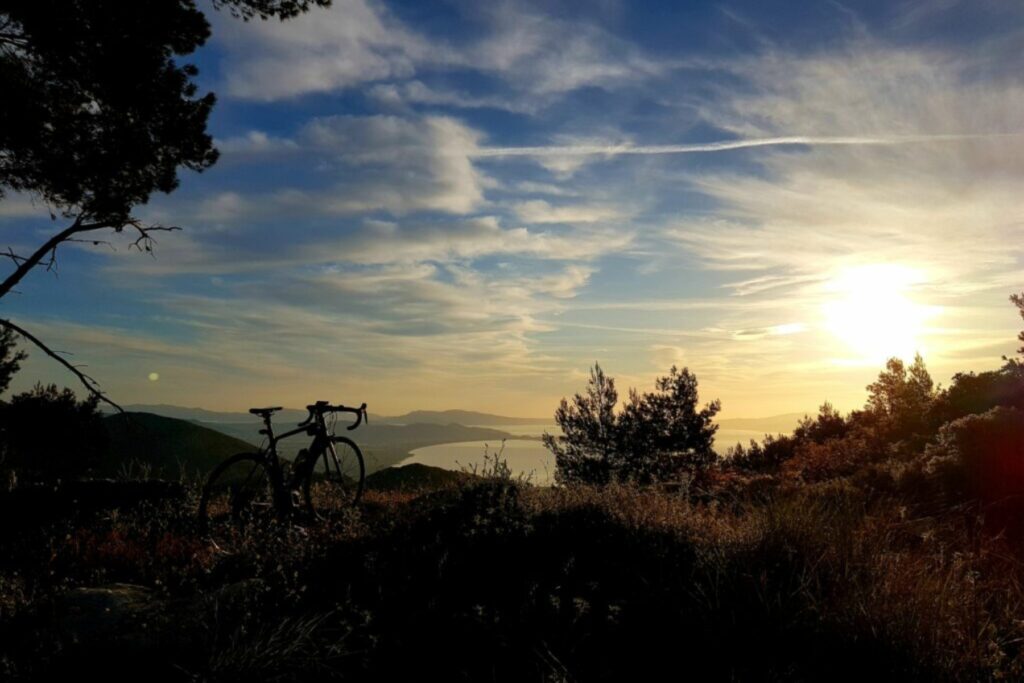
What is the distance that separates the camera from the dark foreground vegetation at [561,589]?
4.31 m

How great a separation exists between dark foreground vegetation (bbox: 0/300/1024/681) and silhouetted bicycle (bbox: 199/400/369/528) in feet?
1.89

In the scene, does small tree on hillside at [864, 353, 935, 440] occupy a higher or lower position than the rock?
higher

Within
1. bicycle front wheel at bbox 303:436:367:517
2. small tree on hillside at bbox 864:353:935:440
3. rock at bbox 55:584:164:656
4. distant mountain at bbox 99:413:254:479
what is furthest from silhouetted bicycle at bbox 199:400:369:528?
distant mountain at bbox 99:413:254:479

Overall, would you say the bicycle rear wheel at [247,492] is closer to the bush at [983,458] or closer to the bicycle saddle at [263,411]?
the bicycle saddle at [263,411]

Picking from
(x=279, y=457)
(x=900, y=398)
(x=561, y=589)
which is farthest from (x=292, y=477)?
(x=900, y=398)

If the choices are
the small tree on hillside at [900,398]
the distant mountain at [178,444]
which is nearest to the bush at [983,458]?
the small tree on hillside at [900,398]

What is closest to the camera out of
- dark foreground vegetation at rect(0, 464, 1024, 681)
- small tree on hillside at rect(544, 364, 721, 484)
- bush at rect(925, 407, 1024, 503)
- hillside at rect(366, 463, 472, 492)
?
dark foreground vegetation at rect(0, 464, 1024, 681)

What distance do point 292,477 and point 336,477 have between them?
964 millimetres

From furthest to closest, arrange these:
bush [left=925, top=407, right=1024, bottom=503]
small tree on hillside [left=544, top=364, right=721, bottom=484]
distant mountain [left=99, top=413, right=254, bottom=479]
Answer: distant mountain [left=99, top=413, right=254, bottom=479]
small tree on hillside [left=544, top=364, right=721, bottom=484]
bush [left=925, top=407, right=1024, bottom=503]

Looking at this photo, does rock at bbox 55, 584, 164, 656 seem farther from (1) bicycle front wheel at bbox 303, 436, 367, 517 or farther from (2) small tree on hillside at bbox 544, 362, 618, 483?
(2) small tree on hillside at bbox 544, 362, 618, 483

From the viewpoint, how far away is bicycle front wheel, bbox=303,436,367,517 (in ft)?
32.7

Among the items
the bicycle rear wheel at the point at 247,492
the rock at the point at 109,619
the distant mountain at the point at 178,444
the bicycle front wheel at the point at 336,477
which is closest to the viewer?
the rock at the point at 109,619

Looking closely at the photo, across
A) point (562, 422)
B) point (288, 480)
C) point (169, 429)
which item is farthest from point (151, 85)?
point (169, 429)

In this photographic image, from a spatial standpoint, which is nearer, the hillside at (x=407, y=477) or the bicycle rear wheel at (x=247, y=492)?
the bicycle rear wheel at (x=247, y=492)
